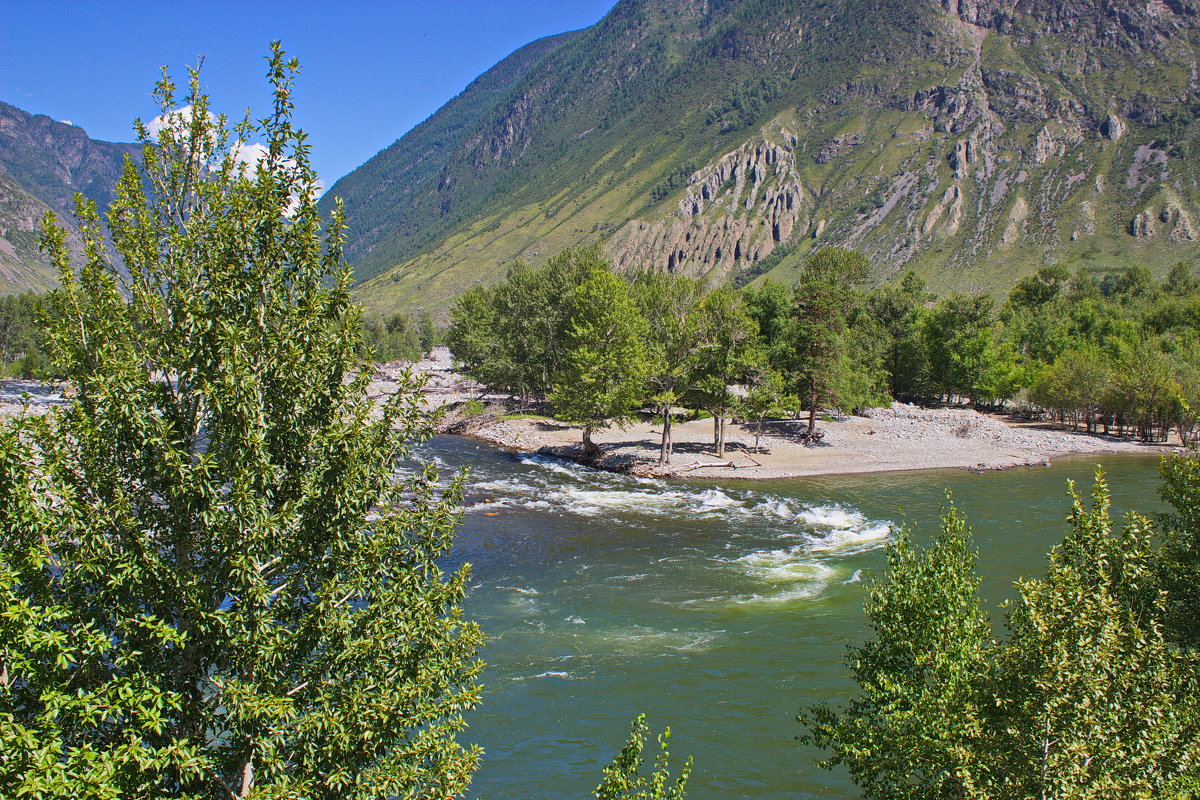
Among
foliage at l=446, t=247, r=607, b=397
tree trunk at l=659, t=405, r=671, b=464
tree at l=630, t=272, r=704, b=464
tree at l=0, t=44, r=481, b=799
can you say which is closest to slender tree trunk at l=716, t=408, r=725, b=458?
tree at l=630, t=272, r=704, b=464

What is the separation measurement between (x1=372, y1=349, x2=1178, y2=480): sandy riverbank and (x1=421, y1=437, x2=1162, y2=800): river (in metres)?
4.20

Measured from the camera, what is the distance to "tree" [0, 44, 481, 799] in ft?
28.0

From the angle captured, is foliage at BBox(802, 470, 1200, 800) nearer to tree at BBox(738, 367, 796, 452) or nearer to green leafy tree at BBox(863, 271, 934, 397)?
tree at BBox(738, 367, 796, 452)

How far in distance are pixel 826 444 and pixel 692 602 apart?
4099 centimetres

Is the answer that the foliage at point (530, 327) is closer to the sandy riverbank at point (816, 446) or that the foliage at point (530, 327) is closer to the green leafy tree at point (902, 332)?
the sandy riverbank at point (816, 446)

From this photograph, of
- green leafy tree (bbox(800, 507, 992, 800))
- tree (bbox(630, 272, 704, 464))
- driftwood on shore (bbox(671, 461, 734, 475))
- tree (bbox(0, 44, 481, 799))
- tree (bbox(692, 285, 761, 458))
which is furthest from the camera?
tree (bbox(630, 272, 704, 464))

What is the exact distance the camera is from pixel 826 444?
6612 cm

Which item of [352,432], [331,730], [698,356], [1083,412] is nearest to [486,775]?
[331,730]

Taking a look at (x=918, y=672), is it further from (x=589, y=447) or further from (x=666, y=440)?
(x=589, y=447)

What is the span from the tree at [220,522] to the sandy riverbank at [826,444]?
39.9 metres

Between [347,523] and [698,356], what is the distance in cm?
4797

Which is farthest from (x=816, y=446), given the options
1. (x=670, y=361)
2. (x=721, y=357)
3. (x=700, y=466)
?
(x=670, y=361)

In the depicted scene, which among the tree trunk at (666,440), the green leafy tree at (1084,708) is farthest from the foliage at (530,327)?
the green leafy tree at (1084,708)

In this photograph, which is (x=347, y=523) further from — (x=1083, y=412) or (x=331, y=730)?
(x=1083, y=412)
